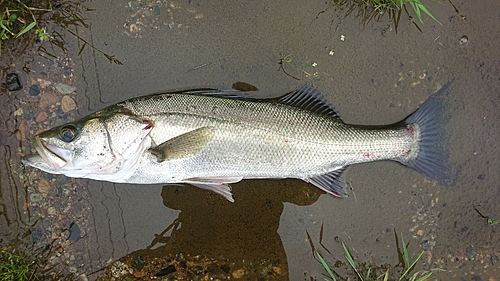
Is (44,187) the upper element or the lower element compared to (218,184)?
lower

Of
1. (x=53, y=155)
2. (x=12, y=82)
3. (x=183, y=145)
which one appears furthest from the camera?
(x=12, y=82)

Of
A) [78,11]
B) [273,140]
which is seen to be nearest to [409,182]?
[273,140]

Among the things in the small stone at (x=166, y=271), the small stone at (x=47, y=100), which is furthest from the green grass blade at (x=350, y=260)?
the small stone at (x=47, y=100)

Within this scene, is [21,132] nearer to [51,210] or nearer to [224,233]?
[51,210]

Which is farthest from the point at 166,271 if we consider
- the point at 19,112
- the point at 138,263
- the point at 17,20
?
the point at 17,20

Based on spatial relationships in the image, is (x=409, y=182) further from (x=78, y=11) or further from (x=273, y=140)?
(x=78, y=11)

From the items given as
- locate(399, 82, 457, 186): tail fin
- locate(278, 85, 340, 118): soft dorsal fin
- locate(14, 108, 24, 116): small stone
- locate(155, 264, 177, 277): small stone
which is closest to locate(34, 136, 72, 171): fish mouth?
locate(14, 108, 24, 116): small stone
